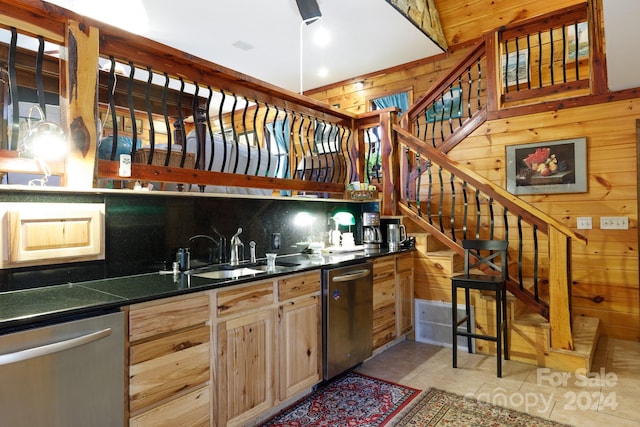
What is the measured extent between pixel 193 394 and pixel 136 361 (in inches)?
15.3

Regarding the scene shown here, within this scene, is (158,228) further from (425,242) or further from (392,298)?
(425,242)

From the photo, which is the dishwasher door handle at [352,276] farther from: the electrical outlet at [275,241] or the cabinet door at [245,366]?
the electrical outlet at [275,241]

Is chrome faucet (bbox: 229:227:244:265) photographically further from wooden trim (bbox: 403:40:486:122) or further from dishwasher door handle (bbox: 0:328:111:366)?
wooden trim (bbox: 403:40:486:122)

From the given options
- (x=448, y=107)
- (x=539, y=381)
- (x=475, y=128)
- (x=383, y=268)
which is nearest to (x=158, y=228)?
(x=383, y=268)

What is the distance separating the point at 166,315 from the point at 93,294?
1.21 ft

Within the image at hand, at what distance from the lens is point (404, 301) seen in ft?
12.6

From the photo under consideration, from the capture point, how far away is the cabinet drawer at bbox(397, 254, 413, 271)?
3773 millimetres

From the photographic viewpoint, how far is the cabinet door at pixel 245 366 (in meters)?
2.12

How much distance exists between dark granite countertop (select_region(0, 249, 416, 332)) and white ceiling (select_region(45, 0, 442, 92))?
7.48ft

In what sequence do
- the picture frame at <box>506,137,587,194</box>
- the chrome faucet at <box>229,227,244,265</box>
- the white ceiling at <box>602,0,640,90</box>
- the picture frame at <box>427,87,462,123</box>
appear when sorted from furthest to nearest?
the picture frame at <box>427,87,462,123</box>, the picture frame at <box>506,137,587,194</box>, the chrome faucet at <box>229,227,244,265</box>, the white ceiling at <box>602,0,640,90</box>

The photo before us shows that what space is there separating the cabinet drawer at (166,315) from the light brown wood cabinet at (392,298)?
1.78 meters

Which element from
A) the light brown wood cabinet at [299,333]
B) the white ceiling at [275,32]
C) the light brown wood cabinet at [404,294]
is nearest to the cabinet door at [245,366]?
the light brown wood cabinet at [299,333]

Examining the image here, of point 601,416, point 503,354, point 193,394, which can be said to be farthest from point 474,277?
point 193,394

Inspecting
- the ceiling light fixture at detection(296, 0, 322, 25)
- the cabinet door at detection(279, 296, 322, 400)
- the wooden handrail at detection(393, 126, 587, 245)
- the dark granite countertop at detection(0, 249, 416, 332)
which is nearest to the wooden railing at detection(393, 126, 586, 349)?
the wooden handrail at detection(393, 126, 587, 245)
